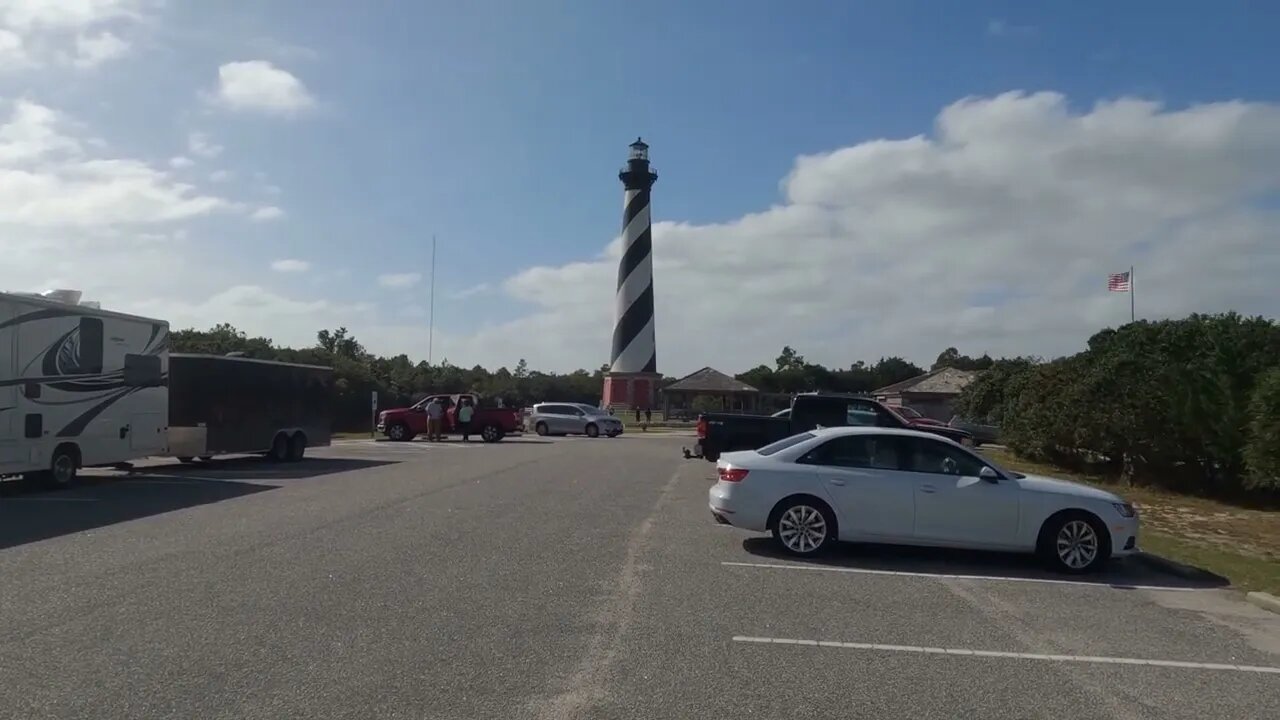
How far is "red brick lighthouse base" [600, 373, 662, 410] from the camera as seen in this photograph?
6900 cm

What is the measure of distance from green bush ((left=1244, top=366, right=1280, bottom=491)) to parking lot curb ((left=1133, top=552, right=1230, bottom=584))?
7.20 metres

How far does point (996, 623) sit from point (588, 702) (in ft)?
13.8

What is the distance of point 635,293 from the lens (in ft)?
220

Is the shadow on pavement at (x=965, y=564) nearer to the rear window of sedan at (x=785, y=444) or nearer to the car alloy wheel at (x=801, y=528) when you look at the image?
the car alloy wheel at (x=801, y=528)

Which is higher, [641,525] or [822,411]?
[822,411]

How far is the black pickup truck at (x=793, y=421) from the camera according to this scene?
71.9 feet

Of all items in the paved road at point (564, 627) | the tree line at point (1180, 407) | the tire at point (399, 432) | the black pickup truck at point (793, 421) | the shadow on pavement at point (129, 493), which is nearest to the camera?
the paved road at point (564, 627)

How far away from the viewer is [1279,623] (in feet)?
31.2

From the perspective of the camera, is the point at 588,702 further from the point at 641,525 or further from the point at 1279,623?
the point at 641,525

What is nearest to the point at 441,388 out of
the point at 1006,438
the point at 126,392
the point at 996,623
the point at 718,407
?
the point at 718,407

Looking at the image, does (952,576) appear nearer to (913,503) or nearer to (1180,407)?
(913,503)

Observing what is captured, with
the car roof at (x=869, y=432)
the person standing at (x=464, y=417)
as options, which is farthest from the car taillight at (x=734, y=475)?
the person standing at (x=464, y=417)

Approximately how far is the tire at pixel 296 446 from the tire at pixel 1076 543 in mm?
20446

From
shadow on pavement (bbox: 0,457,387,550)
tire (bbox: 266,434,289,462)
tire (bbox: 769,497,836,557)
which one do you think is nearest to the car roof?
tire (bbox: 769,497,836,557)
